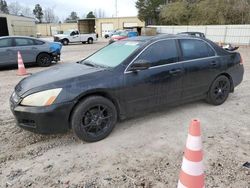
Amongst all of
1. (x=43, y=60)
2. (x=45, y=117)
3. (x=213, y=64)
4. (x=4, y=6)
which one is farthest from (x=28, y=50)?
(x=4, y=6)

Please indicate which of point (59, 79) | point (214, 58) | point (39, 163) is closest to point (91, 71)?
point (59, 79)

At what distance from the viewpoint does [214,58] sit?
4.98 meters

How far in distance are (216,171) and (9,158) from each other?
8.86 ft

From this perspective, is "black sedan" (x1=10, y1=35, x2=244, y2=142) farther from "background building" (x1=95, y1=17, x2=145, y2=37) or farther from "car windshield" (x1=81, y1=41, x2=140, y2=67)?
"background building" (x1=95, y1=17, x2=145, y2=37)

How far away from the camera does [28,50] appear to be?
10.5m

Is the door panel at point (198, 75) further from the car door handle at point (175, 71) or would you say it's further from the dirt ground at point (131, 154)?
the dirt ground at point (131, 154)

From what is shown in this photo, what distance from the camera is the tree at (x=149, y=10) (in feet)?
160

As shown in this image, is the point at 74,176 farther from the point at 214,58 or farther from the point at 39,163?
the point at 214,58

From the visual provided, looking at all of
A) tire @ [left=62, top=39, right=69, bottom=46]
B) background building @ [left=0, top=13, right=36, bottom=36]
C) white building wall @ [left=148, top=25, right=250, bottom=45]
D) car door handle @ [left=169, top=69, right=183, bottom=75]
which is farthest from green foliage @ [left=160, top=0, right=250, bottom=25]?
car door handle @ [left=169, top=69, right=183, bottom=75]

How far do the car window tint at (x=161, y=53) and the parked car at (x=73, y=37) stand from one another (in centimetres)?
2473

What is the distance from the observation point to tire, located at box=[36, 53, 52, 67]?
10.8 metres

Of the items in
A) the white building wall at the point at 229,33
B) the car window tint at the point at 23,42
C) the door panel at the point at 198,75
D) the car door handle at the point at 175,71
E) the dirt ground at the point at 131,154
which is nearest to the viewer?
the dirt ground at the point at 131,154

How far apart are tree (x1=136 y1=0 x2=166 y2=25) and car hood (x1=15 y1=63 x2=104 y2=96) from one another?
4698 cm

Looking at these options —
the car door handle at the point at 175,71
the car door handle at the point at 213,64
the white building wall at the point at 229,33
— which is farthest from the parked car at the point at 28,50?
the white building wall at the point at 229,33
